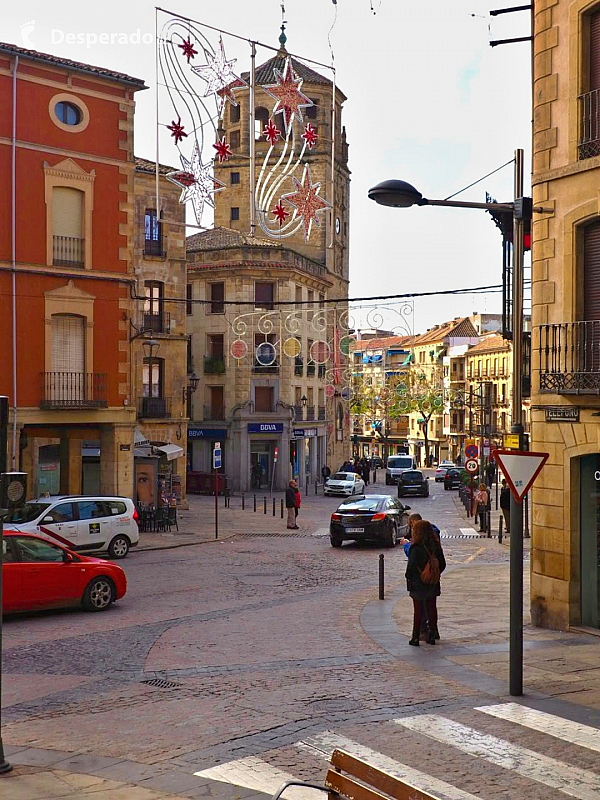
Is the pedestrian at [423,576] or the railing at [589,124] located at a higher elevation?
the railing at [589,124]

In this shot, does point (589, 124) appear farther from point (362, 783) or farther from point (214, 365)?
point (214, 365)

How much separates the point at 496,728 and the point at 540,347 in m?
6.89

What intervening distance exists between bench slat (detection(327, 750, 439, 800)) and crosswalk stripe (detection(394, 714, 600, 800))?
2.47 meters

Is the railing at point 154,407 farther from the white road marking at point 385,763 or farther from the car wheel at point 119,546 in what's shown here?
the white road marking at point 385,763

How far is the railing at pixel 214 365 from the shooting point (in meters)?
58.0

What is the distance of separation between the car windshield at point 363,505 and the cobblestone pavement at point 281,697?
8.15 meters

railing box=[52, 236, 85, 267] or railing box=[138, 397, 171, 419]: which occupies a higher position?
railing box=[52, 236, 85, 267]

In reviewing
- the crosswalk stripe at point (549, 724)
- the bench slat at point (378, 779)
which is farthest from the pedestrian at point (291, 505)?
the bench slat at point (378, 779)

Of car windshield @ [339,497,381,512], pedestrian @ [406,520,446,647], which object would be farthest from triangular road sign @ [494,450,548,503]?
car windshield @ [339,497,381,512]

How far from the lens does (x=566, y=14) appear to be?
14.6 m

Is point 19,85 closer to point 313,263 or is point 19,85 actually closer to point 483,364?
point 313,263

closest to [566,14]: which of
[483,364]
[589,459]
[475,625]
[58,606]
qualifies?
[589,459]

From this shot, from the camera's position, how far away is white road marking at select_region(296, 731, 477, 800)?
24.4 ft

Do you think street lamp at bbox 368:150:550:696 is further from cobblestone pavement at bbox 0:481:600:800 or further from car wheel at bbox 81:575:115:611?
car wheel at bbox 81:575:115:611
